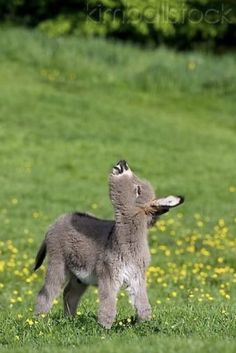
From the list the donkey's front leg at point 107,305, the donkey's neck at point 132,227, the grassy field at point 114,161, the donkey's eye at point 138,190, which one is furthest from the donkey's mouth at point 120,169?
the grassy field at point 114,161

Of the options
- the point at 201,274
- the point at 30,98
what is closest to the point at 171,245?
the point at 201,274

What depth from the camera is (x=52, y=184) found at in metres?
17.3

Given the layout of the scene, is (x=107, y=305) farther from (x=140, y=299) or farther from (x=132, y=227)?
(x=132, y=227)

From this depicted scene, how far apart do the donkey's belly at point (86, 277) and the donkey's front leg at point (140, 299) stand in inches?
15.7

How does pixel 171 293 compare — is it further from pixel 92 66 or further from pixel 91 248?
pixel 92 66

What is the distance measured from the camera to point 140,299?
719cm

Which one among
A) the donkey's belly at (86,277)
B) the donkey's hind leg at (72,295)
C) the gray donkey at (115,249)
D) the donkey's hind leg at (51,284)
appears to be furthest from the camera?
the donkey's hind leg at (72,295)

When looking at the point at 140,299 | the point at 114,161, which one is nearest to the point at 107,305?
the point at 140,299

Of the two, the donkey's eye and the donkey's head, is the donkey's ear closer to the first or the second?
the donkey's head

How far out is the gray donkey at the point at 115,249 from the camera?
7.20m

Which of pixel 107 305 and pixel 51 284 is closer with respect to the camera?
pixel 107 305

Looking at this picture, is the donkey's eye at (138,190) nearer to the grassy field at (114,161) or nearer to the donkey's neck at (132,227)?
the donkey's neck at (132,227)

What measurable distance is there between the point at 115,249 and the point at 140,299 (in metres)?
0.45

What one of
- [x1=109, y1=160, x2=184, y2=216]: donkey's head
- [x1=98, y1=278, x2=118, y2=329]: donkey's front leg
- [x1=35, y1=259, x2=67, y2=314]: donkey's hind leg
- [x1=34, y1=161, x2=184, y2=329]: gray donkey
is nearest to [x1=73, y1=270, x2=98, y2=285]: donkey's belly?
[x1=34, y1=161, x2=184, y2=329]: gray donkey
